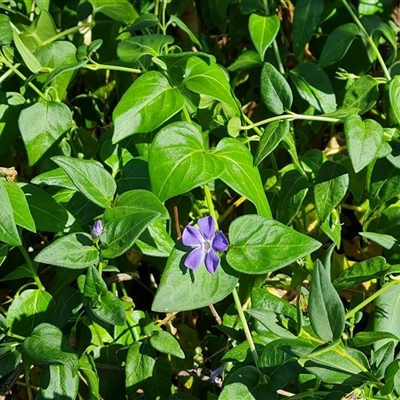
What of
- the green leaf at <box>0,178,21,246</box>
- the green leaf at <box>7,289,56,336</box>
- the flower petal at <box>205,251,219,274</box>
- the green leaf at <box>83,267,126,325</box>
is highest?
the green leaf at <box>0,178,21,246</box>

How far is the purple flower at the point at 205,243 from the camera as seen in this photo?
88 centimetres

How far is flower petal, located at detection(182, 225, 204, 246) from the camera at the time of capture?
90cm

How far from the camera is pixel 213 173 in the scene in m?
0.92

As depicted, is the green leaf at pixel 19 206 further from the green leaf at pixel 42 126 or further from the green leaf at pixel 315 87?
the green leaf at pixel 315 87

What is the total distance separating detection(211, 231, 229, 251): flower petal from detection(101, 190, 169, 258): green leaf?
0.23ft

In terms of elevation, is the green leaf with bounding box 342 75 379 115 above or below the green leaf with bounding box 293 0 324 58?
below

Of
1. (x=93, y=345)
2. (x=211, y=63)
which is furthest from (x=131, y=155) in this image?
(x=93, y=345)

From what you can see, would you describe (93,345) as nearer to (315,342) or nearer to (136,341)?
(136,341)

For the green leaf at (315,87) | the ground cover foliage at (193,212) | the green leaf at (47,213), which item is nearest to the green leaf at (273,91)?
the ground cover foliage at (193,212)

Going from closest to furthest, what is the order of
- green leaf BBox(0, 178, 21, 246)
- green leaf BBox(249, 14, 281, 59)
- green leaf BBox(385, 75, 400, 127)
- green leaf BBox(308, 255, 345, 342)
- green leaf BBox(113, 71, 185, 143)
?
green leaf BBox(308, 255, 345, 342), green leaf BBox(0, 178, 21, 246), green leaf BBox(113, 71, 185, 143), green leaf BBox(385, 75, 400, 127), green leaf BBox(249, 14, 281, 59)

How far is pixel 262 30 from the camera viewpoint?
1287mm

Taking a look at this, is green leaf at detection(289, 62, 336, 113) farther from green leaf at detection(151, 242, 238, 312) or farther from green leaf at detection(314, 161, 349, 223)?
green leaf at detection(151, 242, 238, 312)

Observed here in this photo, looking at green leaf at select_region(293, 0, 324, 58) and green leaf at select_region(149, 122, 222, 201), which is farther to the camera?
green leaf at select_region(293, 0, 324, 58)

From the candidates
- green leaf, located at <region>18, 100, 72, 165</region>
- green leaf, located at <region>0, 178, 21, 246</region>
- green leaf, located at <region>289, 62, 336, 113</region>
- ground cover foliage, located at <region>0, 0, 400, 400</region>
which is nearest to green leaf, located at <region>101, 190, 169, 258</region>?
ground cover foliage, located at <region>0, 0, 400, 400</region>
